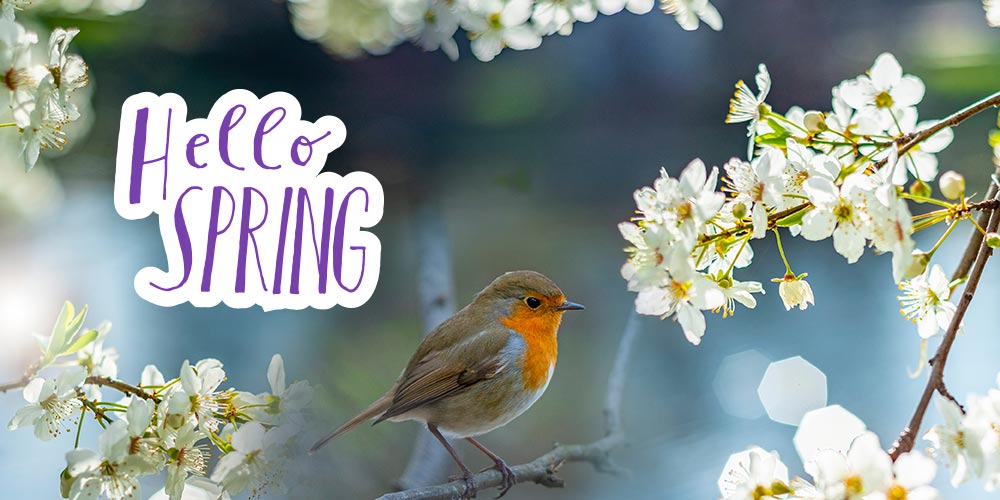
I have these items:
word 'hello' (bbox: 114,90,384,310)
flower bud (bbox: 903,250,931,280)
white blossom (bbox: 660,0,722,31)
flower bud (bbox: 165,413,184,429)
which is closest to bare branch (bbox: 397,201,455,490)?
word 'hello' (bbox: 114,90,384,310)

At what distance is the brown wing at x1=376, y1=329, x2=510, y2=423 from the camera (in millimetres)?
781

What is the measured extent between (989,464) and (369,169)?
1813mm

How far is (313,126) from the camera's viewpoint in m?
0.79

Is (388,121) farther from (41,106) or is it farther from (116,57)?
(41,106)

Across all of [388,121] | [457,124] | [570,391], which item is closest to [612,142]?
[457,124]

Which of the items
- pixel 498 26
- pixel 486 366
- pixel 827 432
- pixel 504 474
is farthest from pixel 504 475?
pixel 498 26

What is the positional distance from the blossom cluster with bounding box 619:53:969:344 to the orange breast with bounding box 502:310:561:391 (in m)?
0.33

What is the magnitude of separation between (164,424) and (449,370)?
295mm

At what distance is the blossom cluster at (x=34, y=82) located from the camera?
50 cm

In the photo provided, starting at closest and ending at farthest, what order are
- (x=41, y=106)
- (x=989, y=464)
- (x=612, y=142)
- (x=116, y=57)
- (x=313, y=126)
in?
(x=989, y=464) < (x=41, y=106) < (x=313, y=126) < (x=116, y=57) < (x=612, y=142)

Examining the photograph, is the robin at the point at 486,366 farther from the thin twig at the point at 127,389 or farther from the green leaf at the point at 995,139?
the green leaf at the point at 995,139

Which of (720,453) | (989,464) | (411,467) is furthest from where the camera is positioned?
(720,453)

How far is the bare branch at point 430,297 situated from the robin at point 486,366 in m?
0.09

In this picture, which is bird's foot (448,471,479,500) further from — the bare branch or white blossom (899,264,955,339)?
white blossom (899,264,955,339)
